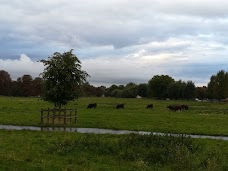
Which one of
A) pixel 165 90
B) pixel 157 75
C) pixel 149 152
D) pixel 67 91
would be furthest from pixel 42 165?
pixel 157 75

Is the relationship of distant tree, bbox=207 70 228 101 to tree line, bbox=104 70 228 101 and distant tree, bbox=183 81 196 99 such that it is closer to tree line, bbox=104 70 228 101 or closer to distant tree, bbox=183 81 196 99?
tree line, bbox=104 70 228 101

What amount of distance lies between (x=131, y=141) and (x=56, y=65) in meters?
17.1

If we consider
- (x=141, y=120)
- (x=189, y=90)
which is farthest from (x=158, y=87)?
(x=141, y=120)

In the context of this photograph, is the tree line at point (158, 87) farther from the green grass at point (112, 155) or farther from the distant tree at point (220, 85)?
the green grass at point (112, 155)

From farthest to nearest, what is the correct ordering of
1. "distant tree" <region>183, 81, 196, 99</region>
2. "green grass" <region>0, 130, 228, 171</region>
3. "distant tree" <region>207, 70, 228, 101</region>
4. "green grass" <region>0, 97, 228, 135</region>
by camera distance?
"distant tree" <region>183, 81, 196, 99</region>, "distant tree" <region>207, 70, 228, 101</region>, "green grass" <region>0, 97, 228, 135</region>, "green grass" <region>0, 130, 228, 171</region>

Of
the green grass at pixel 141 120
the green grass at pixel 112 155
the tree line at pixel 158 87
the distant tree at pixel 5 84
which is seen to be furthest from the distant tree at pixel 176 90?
the green grass at pixel 112 155

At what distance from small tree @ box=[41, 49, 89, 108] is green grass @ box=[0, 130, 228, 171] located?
13490 millimetres

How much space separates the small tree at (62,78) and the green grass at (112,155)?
44.3 feet

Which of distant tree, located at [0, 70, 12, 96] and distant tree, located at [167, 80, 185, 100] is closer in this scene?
distant tree, located at [167, 80, 185, 100]

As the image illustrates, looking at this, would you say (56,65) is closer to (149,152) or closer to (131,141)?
(131,141)

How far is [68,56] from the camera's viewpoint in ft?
109

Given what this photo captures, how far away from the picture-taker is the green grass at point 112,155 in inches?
500

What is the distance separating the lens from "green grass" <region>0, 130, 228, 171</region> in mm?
12703

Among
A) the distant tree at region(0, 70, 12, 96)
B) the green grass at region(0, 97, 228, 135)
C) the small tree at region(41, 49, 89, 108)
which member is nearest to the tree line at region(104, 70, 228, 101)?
the distant tree at region(0, 70, 12, 96)
